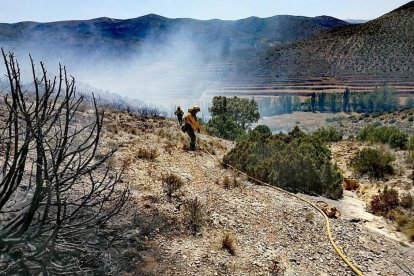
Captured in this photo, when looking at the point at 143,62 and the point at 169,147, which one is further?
Result: the point at 143,62

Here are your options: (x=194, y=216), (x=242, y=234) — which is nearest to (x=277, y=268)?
(x=242, y=234)

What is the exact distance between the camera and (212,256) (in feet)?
20.0

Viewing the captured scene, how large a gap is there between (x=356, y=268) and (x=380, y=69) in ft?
253

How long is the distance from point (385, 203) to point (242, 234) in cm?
452

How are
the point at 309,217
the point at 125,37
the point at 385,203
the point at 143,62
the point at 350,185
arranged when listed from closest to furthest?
the point at 309,217, the point at 385,203, the point at 350,185, the point at 143,62, the point at 125,37

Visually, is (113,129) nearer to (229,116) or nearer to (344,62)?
(229,116)

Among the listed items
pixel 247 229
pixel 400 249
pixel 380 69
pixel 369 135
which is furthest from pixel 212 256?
pixel 380 69

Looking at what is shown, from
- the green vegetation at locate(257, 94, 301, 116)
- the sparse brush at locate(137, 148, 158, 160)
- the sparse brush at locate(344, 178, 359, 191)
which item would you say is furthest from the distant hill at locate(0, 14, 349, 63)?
the sparse brush at locate(344, 178, 359, 191)

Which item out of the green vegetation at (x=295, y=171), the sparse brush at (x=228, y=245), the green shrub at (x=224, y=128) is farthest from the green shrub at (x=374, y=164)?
the green shrub at (x=224, y=128)

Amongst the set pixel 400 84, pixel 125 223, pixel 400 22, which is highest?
pixel 400 22

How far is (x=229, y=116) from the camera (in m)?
32.1

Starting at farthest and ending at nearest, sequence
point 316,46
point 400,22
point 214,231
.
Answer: point 316,46 → point 400,22 → point 214,231

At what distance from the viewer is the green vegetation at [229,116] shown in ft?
88.8

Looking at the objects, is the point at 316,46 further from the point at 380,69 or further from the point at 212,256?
the point at 212,256
